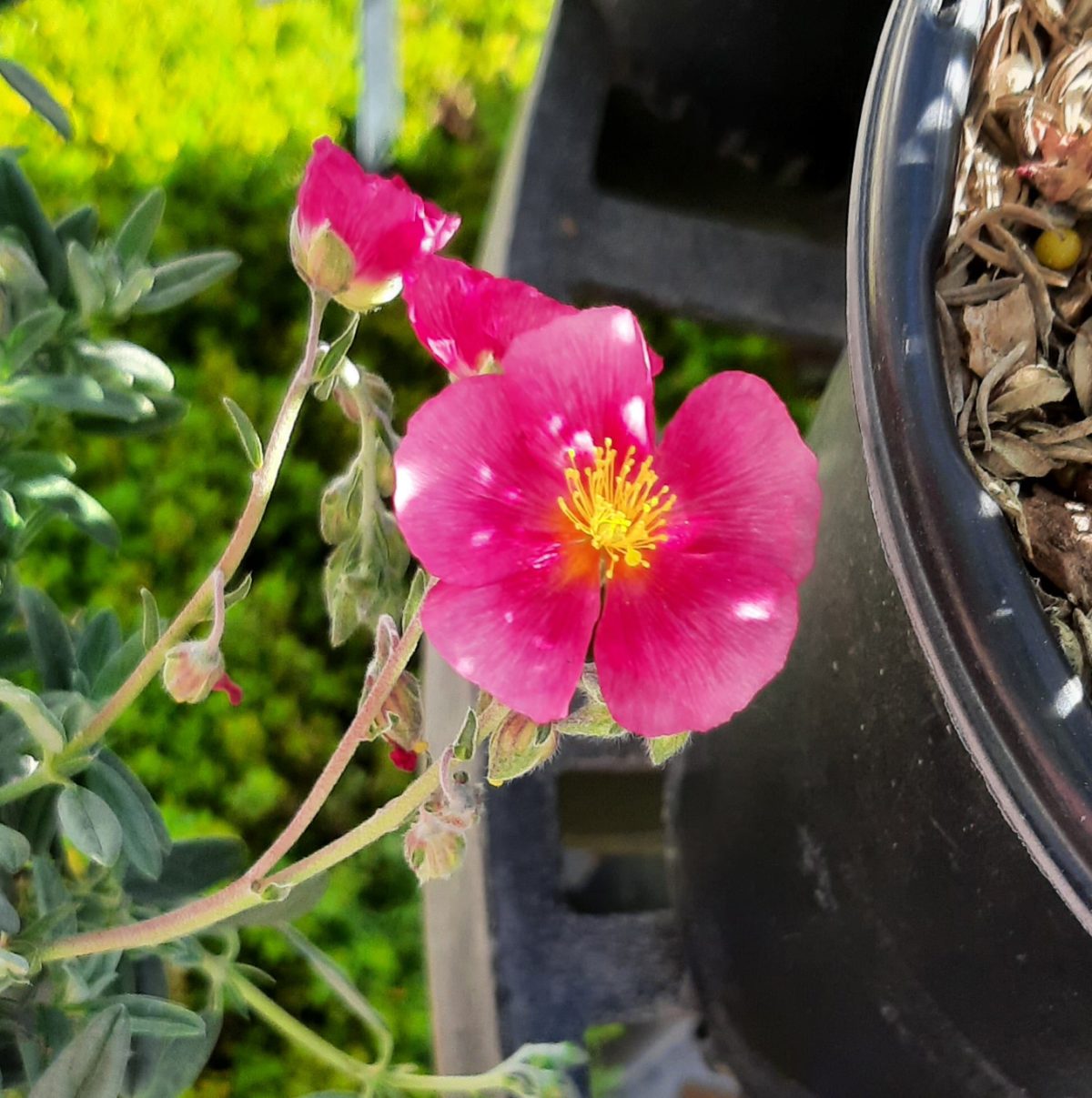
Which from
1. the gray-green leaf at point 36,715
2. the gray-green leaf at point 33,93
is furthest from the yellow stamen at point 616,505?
the gray-green leaf at point 33,93

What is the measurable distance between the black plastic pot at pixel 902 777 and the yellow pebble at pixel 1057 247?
0.07 m

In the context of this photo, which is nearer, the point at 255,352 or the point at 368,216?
the point at 368,216

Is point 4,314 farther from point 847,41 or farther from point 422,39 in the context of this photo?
point 422,39

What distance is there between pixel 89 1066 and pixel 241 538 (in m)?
0.25

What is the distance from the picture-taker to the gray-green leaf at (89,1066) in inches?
20.3

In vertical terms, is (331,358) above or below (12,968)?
above

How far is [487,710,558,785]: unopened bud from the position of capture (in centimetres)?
40

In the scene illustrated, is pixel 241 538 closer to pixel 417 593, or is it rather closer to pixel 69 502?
pixel 417 593

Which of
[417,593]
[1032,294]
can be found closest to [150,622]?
[417,593]

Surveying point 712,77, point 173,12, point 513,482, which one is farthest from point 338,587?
point 173,12

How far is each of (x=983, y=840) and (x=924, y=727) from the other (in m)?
0.05

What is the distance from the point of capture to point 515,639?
0.38 metres

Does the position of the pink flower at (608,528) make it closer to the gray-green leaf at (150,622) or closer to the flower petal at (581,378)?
the flower petal at (581,378)

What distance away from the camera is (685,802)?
2.80 ft
